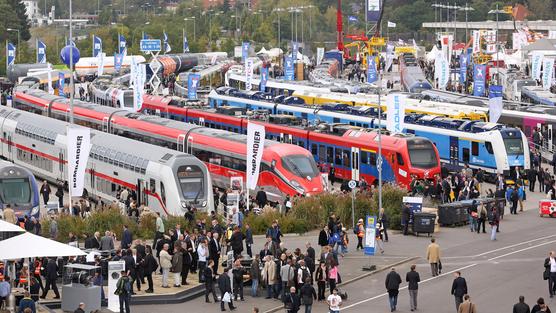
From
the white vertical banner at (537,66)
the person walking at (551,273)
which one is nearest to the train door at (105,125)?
the person walking at (551,273)

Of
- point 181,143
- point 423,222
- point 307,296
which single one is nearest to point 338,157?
point 181,143

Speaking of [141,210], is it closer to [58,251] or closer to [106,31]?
[58,251]

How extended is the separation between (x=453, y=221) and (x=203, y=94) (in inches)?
2204

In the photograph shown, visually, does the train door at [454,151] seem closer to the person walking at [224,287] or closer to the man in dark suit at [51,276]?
the person walking at [224,287]

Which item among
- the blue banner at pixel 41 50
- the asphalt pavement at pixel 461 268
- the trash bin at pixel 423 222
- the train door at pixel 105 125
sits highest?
the blue banner at pixel 41 50

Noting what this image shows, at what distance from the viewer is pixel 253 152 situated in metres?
46.3

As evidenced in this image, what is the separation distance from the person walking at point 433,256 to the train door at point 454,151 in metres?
21.7

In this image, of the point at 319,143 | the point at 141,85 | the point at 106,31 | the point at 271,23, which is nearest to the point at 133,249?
the point at 319,143

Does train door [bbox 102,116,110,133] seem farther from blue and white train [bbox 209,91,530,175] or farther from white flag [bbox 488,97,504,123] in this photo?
white flag [bbox 488,97,504,123]

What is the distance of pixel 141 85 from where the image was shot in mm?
73562

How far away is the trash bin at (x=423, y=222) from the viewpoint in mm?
43812

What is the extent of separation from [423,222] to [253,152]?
6.62 metres

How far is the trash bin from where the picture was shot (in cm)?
4381

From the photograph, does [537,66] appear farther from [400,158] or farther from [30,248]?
[30,248]
